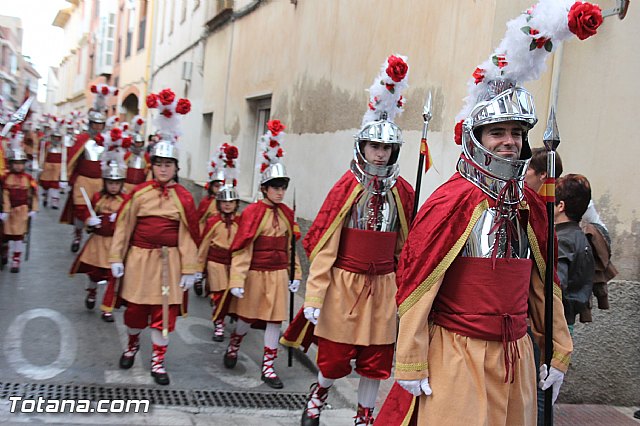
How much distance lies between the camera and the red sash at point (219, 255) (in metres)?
7.99

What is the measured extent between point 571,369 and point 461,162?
3.31m

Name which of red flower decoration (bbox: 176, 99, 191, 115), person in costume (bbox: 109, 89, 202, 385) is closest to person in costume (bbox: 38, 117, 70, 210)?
red flower decoration (bbox: 176, 99, 191, 115)

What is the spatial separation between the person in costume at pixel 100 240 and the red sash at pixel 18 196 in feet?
5.80

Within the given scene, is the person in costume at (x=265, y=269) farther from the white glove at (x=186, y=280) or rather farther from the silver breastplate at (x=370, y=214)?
the silver breastplate at (x=370, y=214)

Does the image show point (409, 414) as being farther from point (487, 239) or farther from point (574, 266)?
point (574, 266)

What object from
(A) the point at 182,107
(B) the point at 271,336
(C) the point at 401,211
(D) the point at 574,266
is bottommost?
(B) the point at 271,336

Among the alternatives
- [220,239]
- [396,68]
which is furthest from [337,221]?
[220,239]

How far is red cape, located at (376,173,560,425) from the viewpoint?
2.94 meters

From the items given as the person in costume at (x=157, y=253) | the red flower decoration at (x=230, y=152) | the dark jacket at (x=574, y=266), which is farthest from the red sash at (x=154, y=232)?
the dark jacket at (x=574, y=266)

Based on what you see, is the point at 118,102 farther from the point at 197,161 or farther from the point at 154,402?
the point at 154,402

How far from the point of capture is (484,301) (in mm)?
2980

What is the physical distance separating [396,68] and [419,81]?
246 cm

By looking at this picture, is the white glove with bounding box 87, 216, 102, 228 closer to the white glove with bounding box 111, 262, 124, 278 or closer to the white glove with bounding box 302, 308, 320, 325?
the white glove with bounding box 111, 262, 124, 278

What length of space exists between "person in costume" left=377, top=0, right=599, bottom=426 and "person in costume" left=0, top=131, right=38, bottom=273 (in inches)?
317
